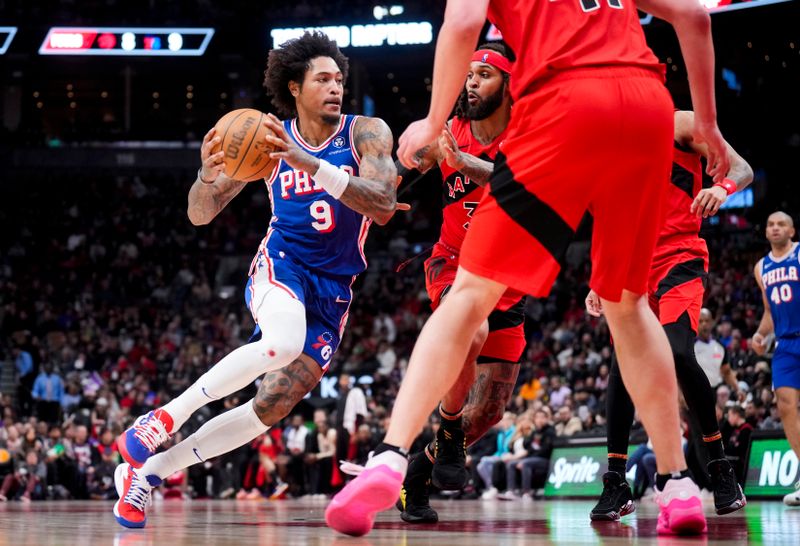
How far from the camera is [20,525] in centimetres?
475

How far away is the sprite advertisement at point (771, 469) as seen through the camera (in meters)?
9.81

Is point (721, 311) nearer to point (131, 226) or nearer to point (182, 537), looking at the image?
point (182, 537)

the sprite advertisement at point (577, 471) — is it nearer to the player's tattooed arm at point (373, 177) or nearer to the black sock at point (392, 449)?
the player's tattooed arm at point (373, 177)

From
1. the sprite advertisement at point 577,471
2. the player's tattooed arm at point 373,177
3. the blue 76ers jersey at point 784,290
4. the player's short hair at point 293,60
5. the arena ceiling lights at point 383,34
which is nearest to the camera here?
the player's tattooed arm at point 373,177

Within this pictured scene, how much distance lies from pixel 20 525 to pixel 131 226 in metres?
24.8

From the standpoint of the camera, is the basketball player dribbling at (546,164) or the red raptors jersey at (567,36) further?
the red raptors jersey at (567,36)

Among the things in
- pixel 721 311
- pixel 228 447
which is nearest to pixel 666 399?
pixel 228 447

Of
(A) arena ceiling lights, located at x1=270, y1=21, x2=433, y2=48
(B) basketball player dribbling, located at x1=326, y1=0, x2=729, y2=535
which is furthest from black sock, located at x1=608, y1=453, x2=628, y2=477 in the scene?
(A) arena ceiling lights, located at x1=270, y1=21, x2=433, y2=48

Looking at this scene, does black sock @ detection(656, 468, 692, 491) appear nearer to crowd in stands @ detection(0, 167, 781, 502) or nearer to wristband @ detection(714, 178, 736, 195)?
wristband @ detection(714, 178, 736, 195)

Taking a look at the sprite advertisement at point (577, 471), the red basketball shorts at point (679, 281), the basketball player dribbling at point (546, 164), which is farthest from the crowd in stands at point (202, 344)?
the basketball player dribbling at point (546, 164)

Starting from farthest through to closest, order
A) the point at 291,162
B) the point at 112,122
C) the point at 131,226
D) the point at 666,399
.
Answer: the point at 112,122 → the point at 131,226 → the point at 291,162 → the point at 666,399

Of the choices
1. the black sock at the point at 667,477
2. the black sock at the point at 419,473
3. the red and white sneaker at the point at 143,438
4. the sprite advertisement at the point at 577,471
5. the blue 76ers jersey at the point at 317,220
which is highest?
the blue 76ers jersey at the point at 317,220

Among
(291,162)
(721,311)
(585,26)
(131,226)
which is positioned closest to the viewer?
(585,26)

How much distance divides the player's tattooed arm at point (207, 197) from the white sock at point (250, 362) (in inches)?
33.2
